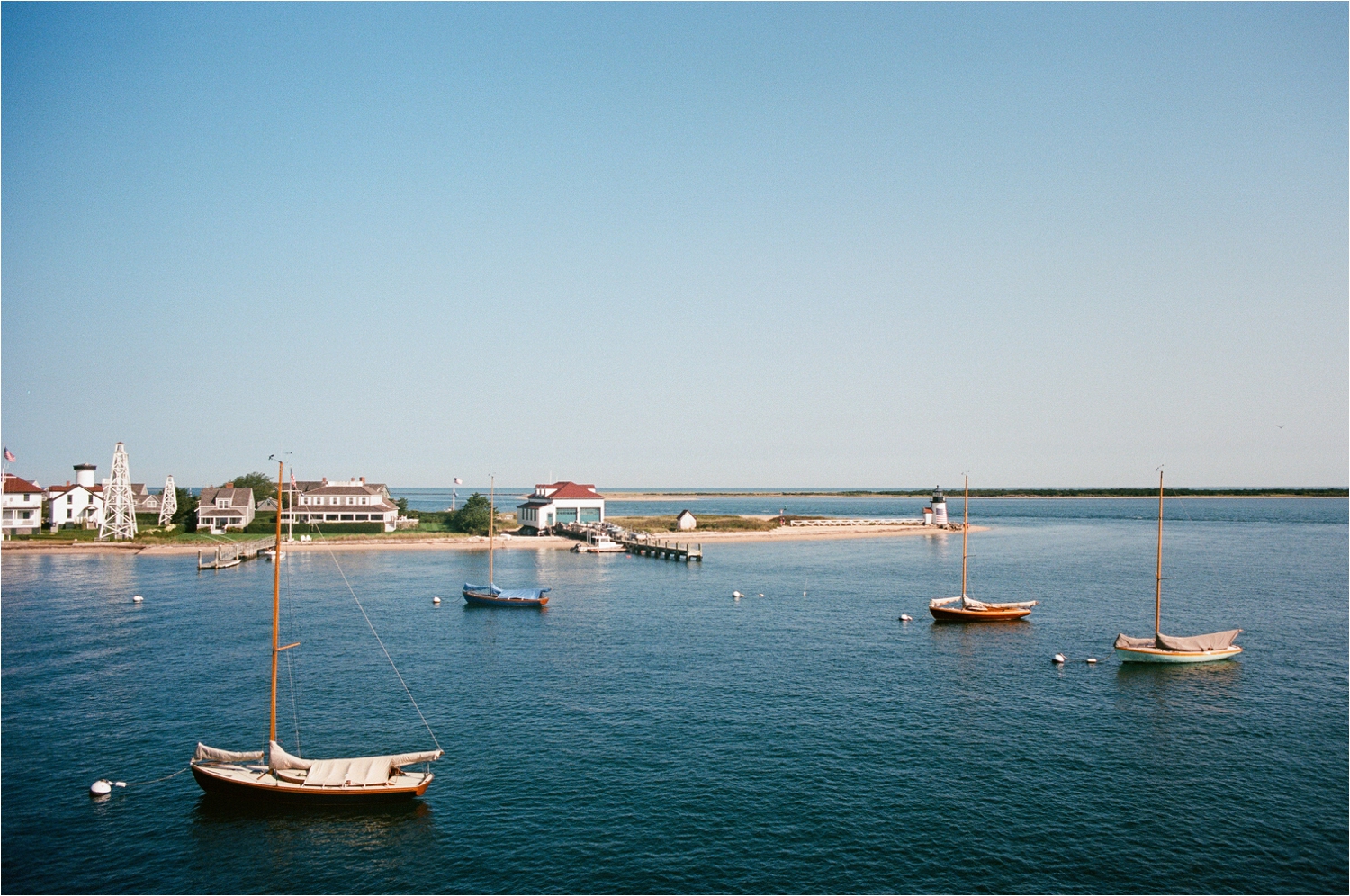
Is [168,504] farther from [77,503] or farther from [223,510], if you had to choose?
[223,510]

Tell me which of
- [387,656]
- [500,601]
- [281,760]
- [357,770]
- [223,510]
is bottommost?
[387,656]

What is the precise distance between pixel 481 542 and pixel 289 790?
10254 cm

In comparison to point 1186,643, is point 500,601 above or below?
below

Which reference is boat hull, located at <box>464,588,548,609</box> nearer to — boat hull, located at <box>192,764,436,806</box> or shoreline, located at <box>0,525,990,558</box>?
boat hull, located at <box>192,764,436,806</box>

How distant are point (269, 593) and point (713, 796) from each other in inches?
2554

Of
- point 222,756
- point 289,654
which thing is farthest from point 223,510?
point 222,756

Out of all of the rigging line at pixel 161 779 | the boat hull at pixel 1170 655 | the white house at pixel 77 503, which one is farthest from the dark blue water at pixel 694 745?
the white house at pixel 77 503

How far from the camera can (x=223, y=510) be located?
455ft

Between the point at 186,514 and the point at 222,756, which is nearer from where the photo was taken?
the point at 222,756

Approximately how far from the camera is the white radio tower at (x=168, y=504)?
14975 cm

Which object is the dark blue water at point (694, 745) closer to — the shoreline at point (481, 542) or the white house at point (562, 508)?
the shoreline at point (481, 542)

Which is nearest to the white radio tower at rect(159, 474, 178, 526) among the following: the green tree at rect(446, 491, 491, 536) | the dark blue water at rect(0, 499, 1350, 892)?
the green tree at rect(446, 491, 491, 536)

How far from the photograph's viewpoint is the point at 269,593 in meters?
83.0

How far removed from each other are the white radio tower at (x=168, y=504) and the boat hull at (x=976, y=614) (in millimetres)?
137428
